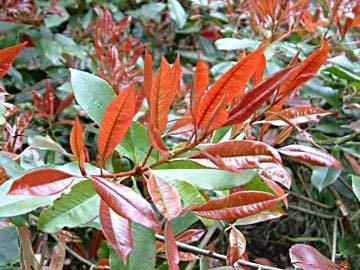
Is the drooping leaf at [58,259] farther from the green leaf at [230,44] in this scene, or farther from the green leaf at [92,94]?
the green leaf at [230,44]

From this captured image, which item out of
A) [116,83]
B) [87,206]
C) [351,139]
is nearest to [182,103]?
[116,83]

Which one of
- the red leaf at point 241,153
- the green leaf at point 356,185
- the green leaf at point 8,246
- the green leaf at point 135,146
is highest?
the red leaf at point 241,153

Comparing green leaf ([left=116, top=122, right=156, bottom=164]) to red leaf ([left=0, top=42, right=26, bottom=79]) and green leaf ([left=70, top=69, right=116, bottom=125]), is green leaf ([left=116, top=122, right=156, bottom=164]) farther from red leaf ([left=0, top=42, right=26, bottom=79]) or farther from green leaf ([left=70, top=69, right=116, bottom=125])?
red leaf ([left=0, top=42, right=26, bottom=79])

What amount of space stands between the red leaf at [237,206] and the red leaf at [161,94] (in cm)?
10

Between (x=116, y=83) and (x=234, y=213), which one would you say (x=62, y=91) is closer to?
(x=116, y=83)

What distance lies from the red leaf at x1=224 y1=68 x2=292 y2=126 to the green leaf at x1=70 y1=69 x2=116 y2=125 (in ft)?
0.74

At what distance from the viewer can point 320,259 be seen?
2.49 feet

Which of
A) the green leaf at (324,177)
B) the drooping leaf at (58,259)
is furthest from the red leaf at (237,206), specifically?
the green leaf at (324,177)

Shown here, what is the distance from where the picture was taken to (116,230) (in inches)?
19.6

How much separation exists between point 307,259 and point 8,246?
41 cm

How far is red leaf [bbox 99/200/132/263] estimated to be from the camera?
48 cm

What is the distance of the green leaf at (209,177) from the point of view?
1.94 ft

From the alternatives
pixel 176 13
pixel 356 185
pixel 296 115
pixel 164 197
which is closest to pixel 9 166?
pixel 164 197

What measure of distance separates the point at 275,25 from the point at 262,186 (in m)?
0.45
